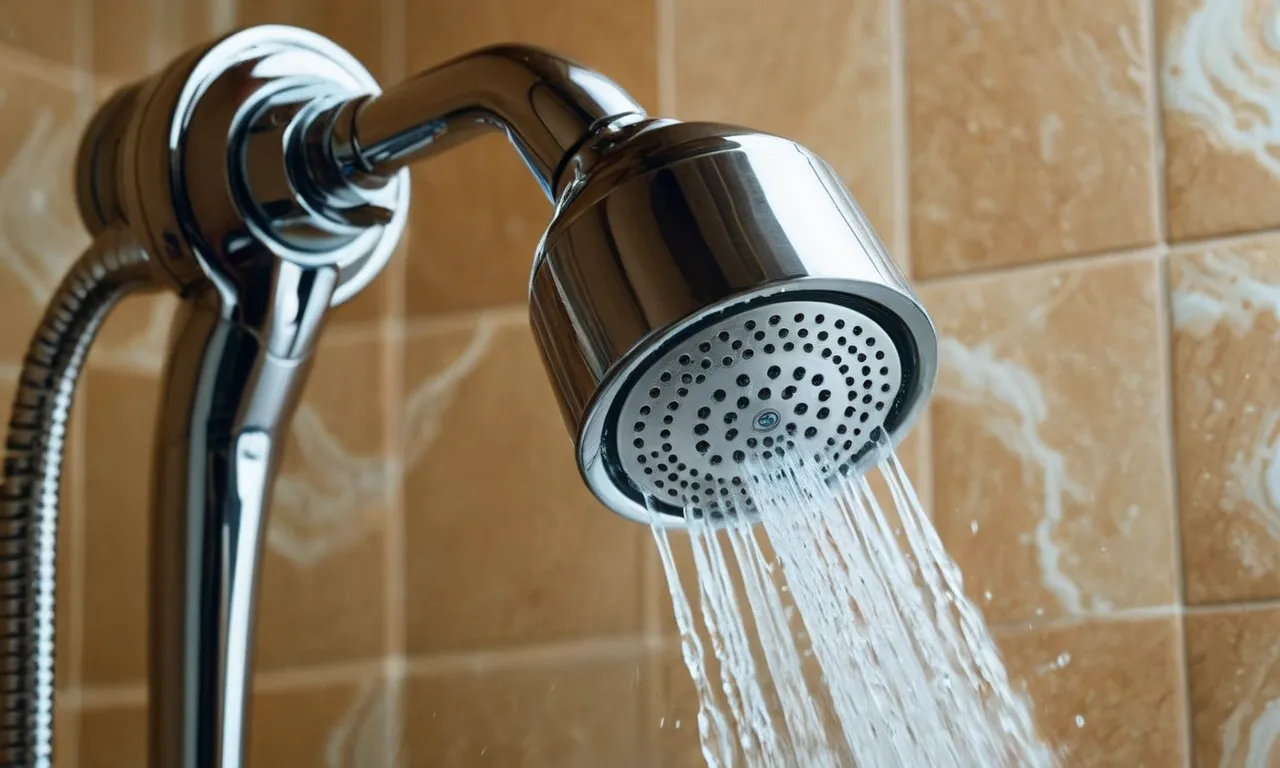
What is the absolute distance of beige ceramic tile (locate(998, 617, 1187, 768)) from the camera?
27.1 inches

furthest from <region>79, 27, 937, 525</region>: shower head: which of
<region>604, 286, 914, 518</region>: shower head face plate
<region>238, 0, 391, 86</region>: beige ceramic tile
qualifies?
<region>238, 0, 391, 86</region>: beige ceramic tile

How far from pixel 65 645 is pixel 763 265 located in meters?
0.60

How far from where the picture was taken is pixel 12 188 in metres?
0.86

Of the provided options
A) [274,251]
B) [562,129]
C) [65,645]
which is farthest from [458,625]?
[562,129]

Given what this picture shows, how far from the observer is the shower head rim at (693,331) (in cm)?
44

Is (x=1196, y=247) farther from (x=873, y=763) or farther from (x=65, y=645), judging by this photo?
(x=65, y=645)

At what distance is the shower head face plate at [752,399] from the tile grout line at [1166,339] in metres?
0.24

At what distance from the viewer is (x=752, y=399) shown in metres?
0.49

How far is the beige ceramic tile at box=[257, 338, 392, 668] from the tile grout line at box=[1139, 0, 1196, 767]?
0.48 meters

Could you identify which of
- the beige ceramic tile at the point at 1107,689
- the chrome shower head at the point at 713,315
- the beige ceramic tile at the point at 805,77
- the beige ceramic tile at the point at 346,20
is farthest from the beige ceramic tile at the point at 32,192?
the beige ceramic tile at the point at 1107,689

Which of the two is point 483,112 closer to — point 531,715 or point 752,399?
point 752,399

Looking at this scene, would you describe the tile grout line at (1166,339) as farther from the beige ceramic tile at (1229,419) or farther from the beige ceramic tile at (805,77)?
the beige ceramic tile at (805,77)

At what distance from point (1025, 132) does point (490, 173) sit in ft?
1.12

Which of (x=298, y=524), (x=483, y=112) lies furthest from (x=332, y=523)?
(x=483, y=112)
